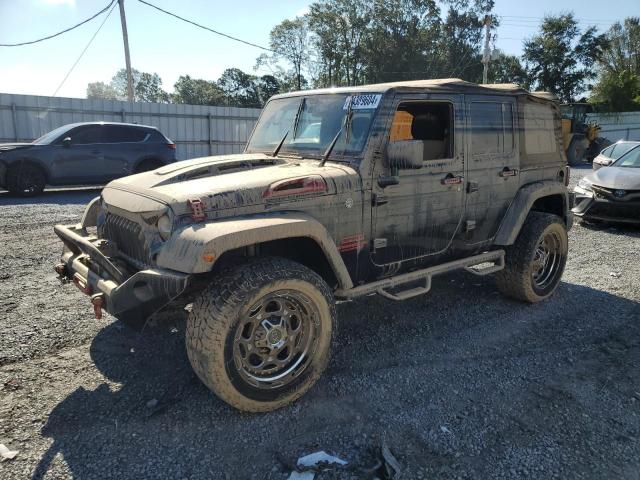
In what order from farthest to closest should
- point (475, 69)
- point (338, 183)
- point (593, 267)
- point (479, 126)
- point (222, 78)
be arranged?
1. point (222, 78)
2. point (475, 69)
3. point (593, 267)
4. point (479, 126)
5. point (338, 183)

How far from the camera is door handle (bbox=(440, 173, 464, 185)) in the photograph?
4.07 m

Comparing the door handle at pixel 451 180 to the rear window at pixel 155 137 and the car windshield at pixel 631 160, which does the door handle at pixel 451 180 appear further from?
the rear window at pixel 155 137

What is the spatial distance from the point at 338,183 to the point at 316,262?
603 millimetres

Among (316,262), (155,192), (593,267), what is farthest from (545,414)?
(593,267)

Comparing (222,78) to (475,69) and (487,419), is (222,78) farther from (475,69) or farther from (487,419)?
(487,419)

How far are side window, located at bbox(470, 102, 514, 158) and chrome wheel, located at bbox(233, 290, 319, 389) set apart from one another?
2249mm

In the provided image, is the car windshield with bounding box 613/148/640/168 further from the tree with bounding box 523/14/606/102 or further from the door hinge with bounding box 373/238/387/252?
the tree with bounding box 523/14/606/102

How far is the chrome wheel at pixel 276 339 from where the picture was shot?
3029mm

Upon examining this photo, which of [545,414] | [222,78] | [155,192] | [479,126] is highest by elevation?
[222,78]

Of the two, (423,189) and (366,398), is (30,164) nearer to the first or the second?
(423,189)

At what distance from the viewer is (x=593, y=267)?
20.9 ft

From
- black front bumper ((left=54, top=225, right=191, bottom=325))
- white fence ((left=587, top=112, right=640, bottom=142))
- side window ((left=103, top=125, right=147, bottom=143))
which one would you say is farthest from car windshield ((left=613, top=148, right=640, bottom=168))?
white fence ((left=587, top=112, right=640, bottom=142))

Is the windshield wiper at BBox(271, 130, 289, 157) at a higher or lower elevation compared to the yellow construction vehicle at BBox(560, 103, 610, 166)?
lower

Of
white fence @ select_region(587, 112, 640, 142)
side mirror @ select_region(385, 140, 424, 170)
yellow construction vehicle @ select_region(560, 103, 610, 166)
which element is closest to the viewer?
side mirror @ select_region(385, 140, 424, 170)
